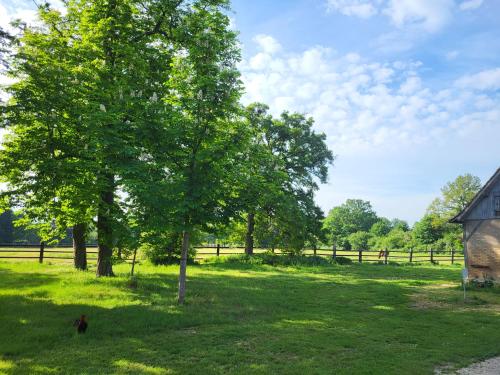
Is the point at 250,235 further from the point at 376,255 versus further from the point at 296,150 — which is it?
the point at 376,255

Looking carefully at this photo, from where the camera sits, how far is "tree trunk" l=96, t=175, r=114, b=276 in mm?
14429

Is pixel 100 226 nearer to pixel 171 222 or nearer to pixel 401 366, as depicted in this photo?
pixel 171 222

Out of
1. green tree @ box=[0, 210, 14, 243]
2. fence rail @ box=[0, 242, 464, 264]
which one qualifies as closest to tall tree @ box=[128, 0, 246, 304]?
fence rail @ box=[0, 242, 464, 264]

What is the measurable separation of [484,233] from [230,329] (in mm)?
17181

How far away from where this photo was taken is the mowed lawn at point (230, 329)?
724 cm

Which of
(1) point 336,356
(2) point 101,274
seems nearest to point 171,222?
(1) point 336,356

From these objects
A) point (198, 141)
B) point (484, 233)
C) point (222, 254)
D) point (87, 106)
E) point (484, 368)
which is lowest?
point (222, 254)

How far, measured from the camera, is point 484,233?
2020 centimetres

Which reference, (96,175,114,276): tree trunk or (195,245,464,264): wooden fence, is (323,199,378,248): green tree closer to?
(195,245,464,264): wooden fence

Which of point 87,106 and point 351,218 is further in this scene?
point 351,218

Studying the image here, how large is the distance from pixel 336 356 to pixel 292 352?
951 millimetres

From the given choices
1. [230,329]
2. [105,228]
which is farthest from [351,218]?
[230,329]

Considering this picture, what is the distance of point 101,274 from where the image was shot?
55.1 ft

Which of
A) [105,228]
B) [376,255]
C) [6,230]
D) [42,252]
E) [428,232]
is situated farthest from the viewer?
[428,232]
